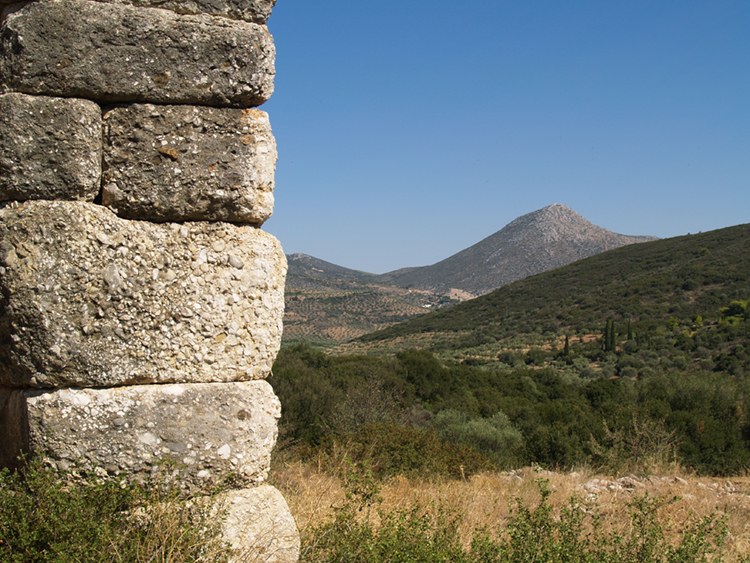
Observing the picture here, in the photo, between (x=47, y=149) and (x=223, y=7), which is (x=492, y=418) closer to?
(x=223, y=7)

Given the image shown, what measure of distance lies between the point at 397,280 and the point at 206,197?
513 feet

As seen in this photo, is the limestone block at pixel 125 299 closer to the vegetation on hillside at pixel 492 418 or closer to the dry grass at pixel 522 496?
the dry grass at pixel 522 496

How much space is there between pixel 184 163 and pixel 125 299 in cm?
71

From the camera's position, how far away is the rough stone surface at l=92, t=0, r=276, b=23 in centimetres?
374

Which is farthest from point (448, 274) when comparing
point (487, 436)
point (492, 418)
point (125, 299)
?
Result: point (125, 299)

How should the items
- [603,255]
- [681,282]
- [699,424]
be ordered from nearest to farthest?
[699,424] < [681,282] < [603,255]

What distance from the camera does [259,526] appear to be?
3.69 meters

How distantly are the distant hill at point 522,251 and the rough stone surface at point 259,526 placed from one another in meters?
118

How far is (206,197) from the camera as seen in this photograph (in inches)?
147

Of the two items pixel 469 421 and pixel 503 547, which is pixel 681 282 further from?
pixel 503 547

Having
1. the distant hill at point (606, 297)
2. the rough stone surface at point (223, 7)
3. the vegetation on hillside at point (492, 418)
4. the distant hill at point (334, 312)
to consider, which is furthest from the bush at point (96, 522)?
the distant hill at point (334, 312)

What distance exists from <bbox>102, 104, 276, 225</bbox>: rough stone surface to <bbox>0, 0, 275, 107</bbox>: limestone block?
0.09 m

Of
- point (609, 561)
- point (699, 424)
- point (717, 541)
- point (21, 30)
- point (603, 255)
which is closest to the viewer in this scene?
point (21, 30)

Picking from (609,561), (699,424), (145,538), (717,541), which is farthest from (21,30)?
(699,424)
